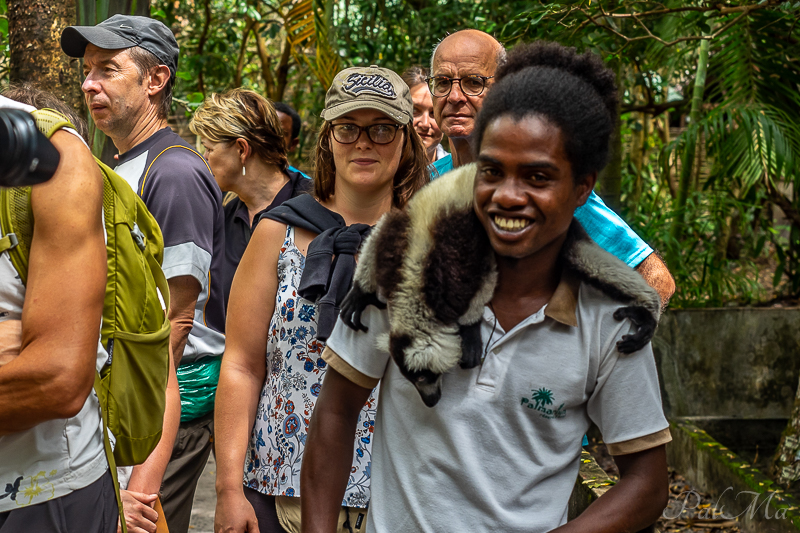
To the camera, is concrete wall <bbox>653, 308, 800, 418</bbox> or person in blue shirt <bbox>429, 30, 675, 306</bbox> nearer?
person in blue shirt <bbox>429, 30, 675, 306</bbox>

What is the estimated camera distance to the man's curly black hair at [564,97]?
1.48 m

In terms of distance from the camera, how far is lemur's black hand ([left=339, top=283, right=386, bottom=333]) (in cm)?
158

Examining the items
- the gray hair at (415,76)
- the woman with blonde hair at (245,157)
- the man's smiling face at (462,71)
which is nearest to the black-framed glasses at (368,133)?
the man's smiling face at (462,71)

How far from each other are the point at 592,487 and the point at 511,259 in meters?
2.16

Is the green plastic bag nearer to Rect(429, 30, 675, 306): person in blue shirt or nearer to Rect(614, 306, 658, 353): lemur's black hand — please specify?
Rect(429, 30, 675, 306): person in blue shirt

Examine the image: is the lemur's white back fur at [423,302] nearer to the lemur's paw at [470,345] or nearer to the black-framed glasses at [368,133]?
the lemur's paw at [470,345]

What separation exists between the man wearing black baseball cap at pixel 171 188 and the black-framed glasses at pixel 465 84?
3.00 feet

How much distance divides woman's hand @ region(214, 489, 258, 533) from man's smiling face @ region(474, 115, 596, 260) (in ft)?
3.79

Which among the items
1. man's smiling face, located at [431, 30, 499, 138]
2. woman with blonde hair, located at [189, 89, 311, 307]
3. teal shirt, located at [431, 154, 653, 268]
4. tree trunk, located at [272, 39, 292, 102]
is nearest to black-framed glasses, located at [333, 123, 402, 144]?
teal shirt, located at [431, 154, 653, 268]

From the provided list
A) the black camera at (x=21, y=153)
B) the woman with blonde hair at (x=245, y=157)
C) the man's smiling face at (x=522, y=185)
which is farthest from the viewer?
the woman with blonde hair at (x=245, y=157)

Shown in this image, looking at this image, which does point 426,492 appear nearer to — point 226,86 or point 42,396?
point 42,396

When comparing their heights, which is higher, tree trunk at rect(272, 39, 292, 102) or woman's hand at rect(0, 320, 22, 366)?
tree trunk at rect(272, 39, 292, 102)

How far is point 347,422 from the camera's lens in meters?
1.66

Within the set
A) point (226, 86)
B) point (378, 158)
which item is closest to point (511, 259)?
point (378, 158)
